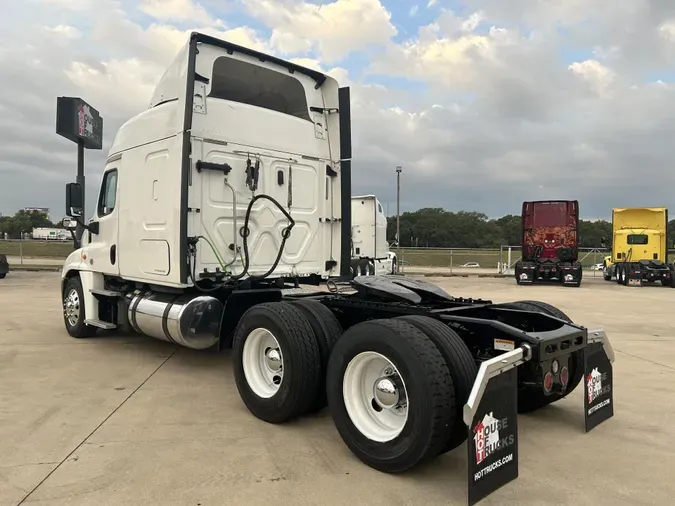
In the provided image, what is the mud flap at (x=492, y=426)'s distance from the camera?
286 centimetres

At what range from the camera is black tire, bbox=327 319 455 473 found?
3.04m

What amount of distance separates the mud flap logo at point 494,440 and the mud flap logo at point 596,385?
1.12 meters

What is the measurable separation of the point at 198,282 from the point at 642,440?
437cm

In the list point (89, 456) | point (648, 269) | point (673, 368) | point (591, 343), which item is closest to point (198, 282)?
point (89, 456)

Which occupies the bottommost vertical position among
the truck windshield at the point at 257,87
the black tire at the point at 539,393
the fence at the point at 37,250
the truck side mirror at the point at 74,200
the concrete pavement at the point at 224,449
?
the concrete pavement at the point at 224,449

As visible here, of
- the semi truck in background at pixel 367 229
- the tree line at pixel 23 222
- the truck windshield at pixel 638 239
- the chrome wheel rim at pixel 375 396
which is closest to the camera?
the chrome wheel rim at pixel 375 396

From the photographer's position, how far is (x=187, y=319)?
18.1 ft

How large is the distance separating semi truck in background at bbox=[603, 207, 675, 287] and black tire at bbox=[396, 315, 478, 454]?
1936 centimetres

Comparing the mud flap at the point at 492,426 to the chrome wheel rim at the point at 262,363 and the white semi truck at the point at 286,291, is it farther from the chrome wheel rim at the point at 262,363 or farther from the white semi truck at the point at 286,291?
the chrome wheel rim at the point at 262,363

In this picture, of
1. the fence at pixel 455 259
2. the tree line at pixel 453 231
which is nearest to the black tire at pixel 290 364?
the fence at pixel 455 259

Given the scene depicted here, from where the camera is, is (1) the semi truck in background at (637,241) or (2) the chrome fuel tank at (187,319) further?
(1) the semi truck in background at (637,241)

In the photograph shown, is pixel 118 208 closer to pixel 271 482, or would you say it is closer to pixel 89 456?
pixel 89 456

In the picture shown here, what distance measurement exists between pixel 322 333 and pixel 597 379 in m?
2.14

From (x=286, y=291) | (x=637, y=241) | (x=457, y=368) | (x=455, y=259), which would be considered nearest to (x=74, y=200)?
(x=286, y=291)
